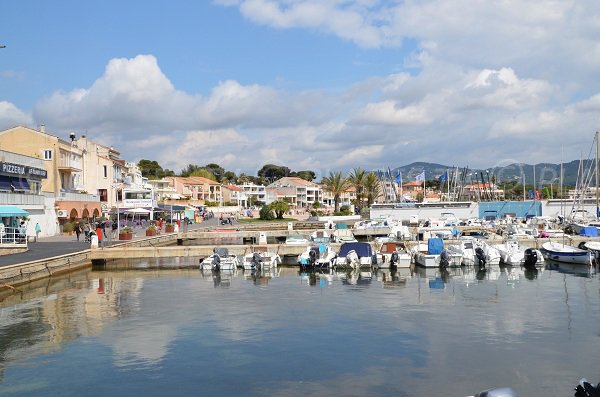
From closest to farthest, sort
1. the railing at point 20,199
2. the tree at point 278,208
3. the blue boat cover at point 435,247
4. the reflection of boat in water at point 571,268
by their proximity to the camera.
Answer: the reflection of boat in water at point 571,268, the blue boat cover at point 435,247, the railing at point 20,199, the tree at point 278,208

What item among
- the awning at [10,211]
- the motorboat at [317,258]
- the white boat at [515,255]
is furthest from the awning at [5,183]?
the white boat at [515,255]

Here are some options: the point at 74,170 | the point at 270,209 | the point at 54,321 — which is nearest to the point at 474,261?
the point at 54,321

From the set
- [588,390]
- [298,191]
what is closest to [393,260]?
[588,390]

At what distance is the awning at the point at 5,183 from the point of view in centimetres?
5204

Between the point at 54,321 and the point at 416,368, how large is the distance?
57.3 feet

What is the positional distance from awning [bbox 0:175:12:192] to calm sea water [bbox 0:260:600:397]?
18093mm

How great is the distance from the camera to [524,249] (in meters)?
47.8

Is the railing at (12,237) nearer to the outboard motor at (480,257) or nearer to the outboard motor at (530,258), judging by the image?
the outboard motor at (480,257)

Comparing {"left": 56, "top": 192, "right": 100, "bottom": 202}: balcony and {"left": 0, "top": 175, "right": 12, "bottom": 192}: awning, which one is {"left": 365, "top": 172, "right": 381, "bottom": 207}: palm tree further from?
{"left": 0, "top": 175, "right": 12, "bottom": 192}: awning

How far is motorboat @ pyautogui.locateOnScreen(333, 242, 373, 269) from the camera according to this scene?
4419 centimetres

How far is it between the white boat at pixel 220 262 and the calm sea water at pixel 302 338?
22.8ft

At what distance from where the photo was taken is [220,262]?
150 feet

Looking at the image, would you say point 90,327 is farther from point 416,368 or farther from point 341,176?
point 341,176

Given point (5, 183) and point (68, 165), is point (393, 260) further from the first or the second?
point (68, 165)
